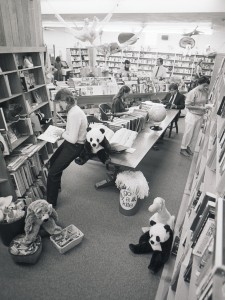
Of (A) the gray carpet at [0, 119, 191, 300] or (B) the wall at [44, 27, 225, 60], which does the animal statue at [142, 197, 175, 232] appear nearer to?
(A) the gray carpet at [0, 119, 191, 300]

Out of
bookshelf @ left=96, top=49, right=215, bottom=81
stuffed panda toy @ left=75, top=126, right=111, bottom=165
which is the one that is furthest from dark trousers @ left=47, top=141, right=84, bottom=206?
bookshelf @ left=96, top=49, right=215, bottom=81

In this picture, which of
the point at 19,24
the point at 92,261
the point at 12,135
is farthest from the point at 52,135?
the point at 92,261

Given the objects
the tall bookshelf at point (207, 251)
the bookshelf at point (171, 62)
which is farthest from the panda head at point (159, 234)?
the bookshelf at point (171, 62)

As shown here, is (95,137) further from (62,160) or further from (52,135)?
(52,135)

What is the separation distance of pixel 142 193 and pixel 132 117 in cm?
148

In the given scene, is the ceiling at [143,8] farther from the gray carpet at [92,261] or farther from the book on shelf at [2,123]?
the gray carpet at [92,261]

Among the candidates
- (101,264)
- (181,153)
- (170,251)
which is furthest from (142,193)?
(181,153)

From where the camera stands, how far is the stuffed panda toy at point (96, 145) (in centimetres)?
267

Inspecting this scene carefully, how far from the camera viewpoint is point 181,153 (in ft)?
15.7

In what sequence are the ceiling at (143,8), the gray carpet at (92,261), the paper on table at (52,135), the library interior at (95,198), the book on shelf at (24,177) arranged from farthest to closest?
the ceiling at (143,8) → the paper on table at (52,135) → the book on shelf at (24,177) → the gray carpet at (92,261) → the library interior at (95,198)

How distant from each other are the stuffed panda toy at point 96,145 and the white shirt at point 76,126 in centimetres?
10

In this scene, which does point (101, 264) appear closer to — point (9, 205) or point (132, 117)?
point (9, 205)

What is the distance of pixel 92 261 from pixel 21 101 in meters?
2.11

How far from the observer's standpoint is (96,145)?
2670 millimetres
